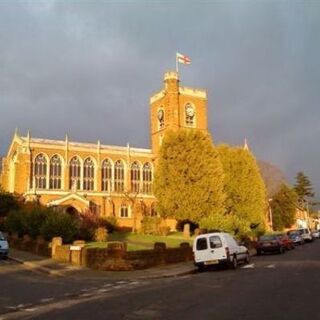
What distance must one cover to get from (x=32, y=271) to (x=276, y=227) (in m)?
80.6

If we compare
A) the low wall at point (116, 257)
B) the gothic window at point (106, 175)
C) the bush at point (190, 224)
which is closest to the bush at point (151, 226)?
the bush at point (190, 224)

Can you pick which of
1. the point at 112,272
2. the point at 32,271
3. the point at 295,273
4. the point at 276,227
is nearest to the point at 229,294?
the point at 295,273

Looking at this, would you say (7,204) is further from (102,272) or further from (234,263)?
(234,263)

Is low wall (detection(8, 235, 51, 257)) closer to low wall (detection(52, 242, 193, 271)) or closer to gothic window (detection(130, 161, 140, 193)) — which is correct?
low wall (detection(52, 242, 193, 271))

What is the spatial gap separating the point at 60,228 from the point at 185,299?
25.2 metres

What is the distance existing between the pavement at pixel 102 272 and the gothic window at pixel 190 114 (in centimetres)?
6181

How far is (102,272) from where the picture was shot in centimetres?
2406

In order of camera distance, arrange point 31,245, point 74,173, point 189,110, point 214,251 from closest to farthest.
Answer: point 214,251, point 31,245, point 74,173, point 189,110

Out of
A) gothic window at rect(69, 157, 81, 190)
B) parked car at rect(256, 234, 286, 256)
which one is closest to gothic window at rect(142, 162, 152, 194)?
gothic window at rect(69, 157, 81, 190)

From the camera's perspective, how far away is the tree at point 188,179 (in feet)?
191

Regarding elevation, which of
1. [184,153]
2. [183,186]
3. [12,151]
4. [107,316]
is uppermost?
[12,151]

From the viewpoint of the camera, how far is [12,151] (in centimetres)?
8231

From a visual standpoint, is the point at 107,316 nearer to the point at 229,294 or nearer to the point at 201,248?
the point at 229,294

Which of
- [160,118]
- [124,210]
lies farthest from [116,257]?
[160,118]
